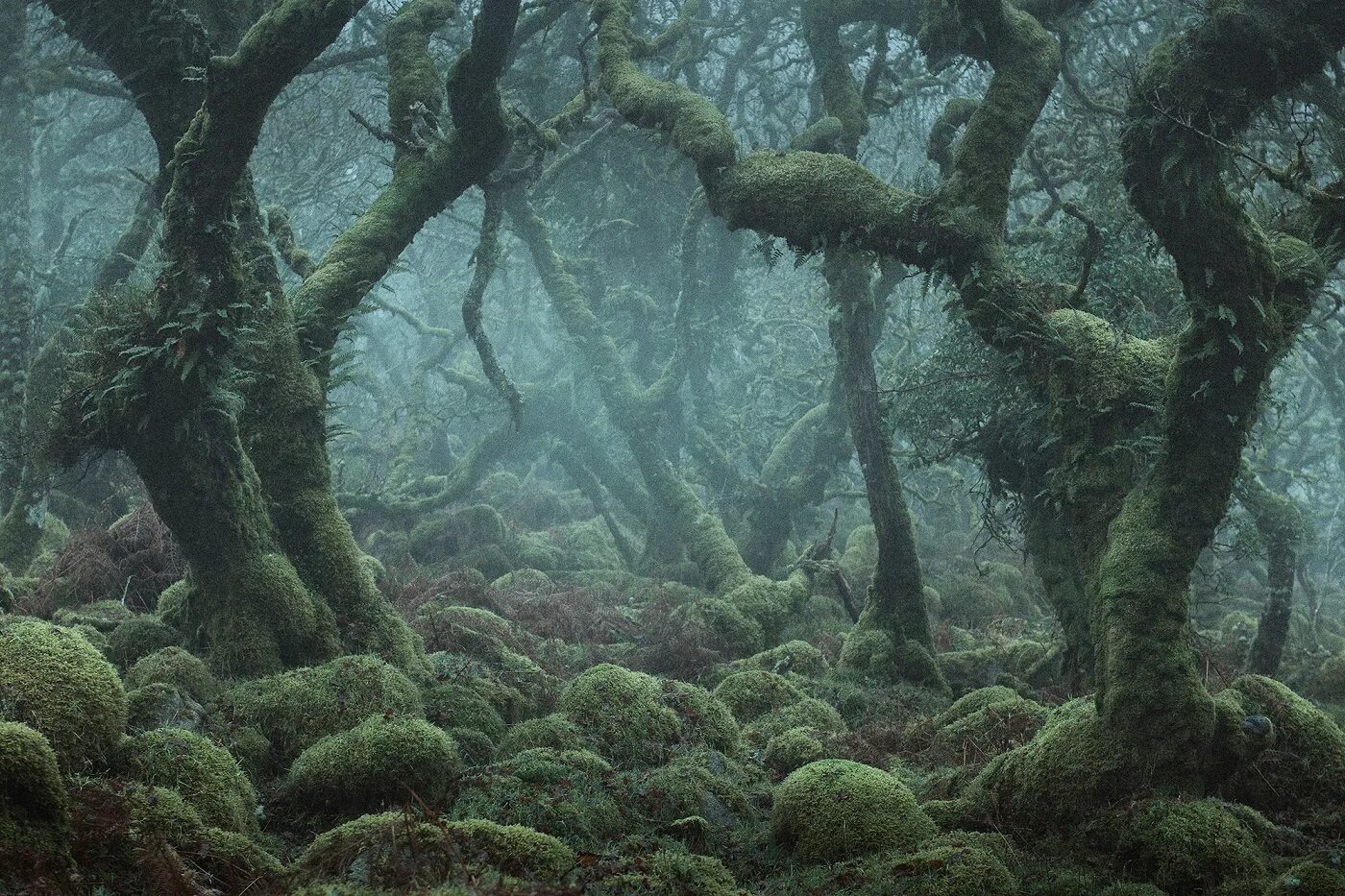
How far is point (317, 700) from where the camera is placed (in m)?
8.30

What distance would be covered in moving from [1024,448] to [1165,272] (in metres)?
2.88

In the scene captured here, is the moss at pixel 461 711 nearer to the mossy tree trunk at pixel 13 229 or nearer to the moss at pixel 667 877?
the moss at pixel 667 877

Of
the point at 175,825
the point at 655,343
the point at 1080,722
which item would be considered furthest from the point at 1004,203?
the point at 655,343

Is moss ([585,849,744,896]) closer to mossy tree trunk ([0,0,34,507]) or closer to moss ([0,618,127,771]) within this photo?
moss ([0,618,127,771])

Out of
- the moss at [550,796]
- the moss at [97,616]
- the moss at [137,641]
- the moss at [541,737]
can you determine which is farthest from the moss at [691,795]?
the moss at [97,616]

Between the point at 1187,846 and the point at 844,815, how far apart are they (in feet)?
6.86

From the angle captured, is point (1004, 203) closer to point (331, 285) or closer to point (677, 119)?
point (677, 119)

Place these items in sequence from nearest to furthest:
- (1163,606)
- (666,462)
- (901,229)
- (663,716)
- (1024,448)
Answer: (1163,606)
(663,716)
(901,229)
(1024,448)
(666,462)

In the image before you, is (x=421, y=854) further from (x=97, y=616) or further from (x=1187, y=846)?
(x=97, y=616)

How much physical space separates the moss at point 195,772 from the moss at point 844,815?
136 inches

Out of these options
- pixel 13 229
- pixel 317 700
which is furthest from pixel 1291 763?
pixel 13 229

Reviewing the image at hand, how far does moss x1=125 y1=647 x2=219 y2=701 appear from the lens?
829cm

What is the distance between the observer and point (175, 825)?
5.52m

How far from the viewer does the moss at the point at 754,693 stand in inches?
444
